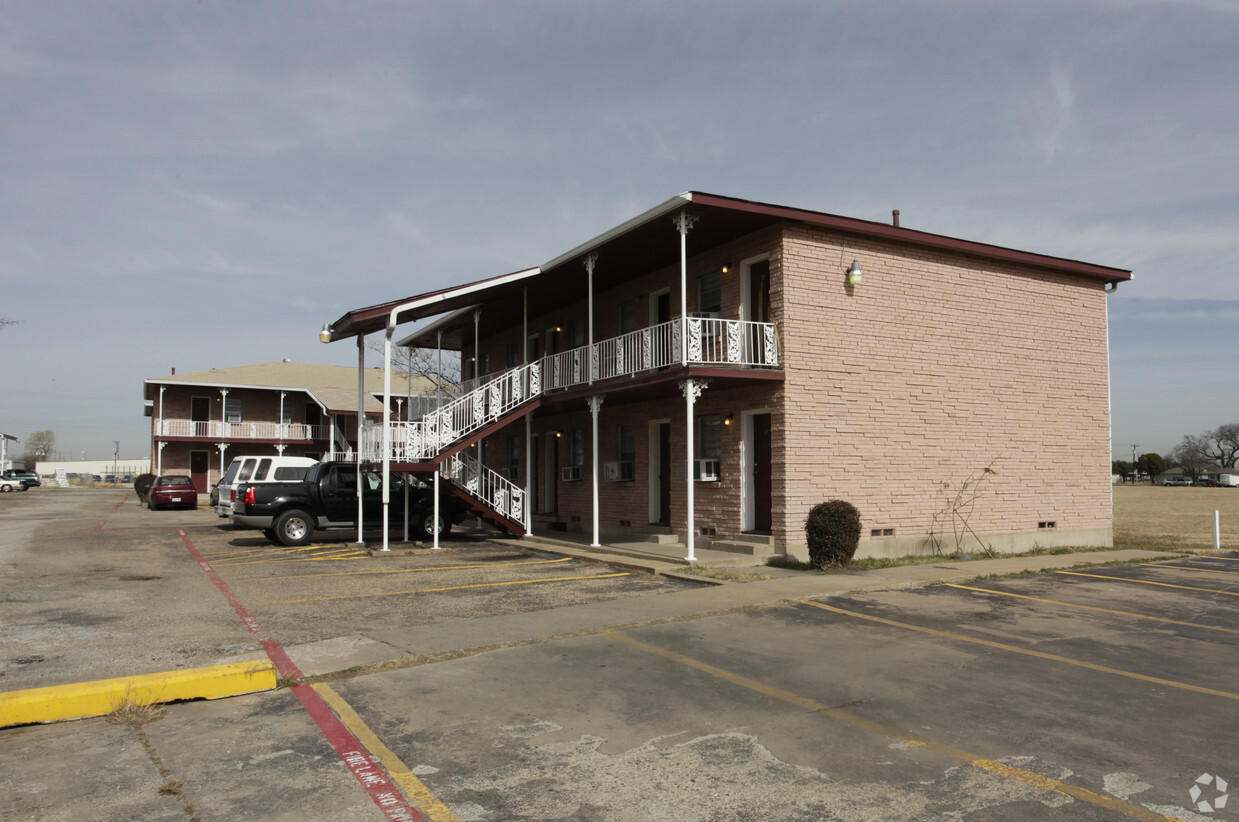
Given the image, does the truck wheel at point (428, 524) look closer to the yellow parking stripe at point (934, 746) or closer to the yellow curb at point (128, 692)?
the yellow parking stripe at point (934, 746)

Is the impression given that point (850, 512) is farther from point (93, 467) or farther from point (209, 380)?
point (93, 467)

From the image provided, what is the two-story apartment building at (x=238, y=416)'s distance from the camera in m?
42.8

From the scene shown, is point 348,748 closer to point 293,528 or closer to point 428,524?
point 293,528

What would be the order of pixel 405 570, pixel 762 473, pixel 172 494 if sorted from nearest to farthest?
pixel 405 570
pixel 762 473
pixel 172 494

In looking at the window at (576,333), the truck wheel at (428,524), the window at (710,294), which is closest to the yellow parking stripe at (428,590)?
the window at (710,294)

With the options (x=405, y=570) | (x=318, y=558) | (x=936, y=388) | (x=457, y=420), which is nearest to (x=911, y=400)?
(x=936, y=388)

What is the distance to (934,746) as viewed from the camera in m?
5.12

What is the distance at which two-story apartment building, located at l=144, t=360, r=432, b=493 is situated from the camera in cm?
4284

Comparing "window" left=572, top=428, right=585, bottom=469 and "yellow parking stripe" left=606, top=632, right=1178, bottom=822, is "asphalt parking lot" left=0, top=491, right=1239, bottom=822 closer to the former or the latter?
"yellow parking stripe" left=606, top=632, right=1178, bottom=822

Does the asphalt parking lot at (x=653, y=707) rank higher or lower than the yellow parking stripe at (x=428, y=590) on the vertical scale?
higher

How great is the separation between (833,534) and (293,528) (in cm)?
1187

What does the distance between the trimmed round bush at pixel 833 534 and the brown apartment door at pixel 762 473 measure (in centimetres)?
201

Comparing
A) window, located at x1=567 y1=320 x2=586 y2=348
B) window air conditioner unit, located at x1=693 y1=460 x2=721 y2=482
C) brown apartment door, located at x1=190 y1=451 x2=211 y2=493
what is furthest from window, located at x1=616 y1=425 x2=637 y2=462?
brown apartment door, located at x1=190 y1=451 x2=211 y2=493

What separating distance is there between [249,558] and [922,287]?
1403 cm
